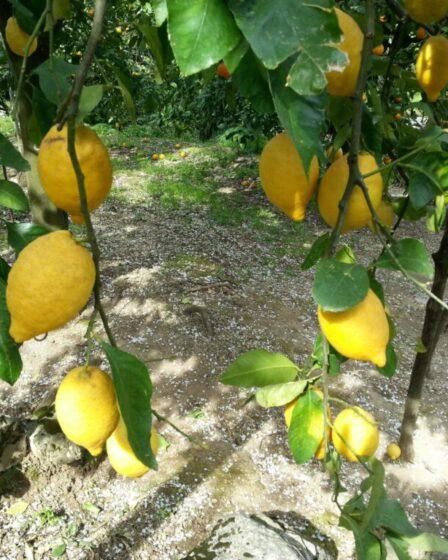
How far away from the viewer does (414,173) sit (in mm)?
725

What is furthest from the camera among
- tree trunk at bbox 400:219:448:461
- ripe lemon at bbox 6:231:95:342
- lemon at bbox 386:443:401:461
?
lemon at bbox 386:443:401:461

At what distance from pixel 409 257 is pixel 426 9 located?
35 centimetres

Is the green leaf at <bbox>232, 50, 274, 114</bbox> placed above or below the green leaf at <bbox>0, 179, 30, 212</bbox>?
above

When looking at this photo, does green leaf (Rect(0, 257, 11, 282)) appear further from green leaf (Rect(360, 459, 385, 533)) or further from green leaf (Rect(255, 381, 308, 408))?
green leaf (Rect(360, 459, 385, 533))

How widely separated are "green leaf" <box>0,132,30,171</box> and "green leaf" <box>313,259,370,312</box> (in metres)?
0.43

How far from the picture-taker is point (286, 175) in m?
0.66

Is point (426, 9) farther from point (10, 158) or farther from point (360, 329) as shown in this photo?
point (10, 158)

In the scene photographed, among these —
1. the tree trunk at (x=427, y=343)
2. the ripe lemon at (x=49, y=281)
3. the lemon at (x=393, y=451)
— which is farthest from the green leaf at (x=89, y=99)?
the lemon at (x=393, y=451)

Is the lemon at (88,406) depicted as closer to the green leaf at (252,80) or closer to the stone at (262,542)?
the green leaf at (252,80)

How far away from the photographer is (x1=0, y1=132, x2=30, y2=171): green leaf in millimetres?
711

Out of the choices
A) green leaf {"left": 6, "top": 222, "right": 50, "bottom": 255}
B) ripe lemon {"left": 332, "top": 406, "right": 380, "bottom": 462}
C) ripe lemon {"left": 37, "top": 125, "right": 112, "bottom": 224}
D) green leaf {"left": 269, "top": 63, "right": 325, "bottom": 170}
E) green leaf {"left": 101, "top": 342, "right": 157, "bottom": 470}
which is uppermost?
green leaf {"left": 269, "top": 63, "right": 325, "bottom": 170}

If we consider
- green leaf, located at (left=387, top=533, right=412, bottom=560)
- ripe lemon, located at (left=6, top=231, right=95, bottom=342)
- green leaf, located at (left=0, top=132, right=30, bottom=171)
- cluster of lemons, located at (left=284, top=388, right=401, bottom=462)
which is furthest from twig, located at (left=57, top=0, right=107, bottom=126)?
green leaf, located at (left=387, top=533, right=412, bottom=560)

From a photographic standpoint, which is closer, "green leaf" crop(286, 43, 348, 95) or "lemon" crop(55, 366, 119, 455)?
"green leaf" crop(286, 43, 348, 95)

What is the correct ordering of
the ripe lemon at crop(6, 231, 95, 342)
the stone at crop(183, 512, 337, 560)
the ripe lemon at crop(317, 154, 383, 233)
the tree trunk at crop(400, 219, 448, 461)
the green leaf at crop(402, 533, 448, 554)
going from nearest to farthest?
the ripe lemon at crop(6, 231, 95, 342) < the ripe lemon at crop(317, 154, 383, 233) < the green leaf at crop(402, 533, 448, 554) < the stone at crop(183, 512, 337, 560) < the tree trunk at crop(400, 219, 448, 461)
